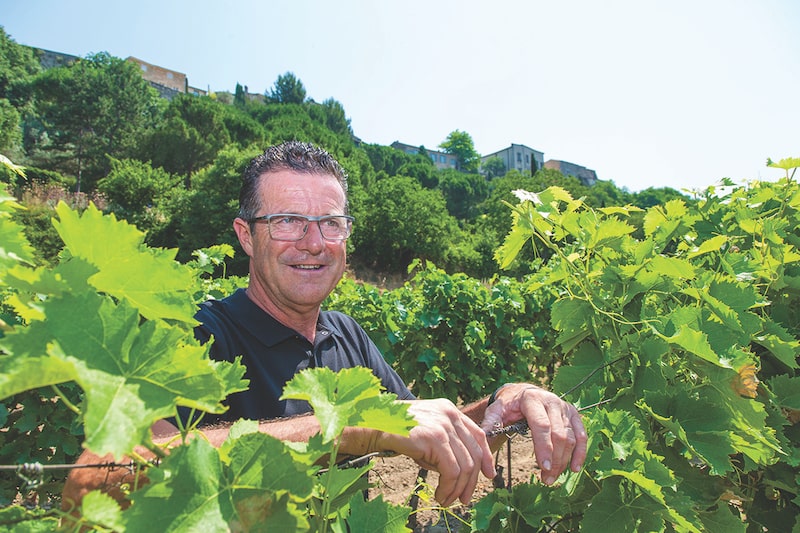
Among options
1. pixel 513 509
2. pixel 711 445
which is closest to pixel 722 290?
pixel 711 445

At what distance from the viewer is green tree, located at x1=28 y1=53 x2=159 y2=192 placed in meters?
A: 42.1

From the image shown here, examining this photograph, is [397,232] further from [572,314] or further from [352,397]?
[352,397]

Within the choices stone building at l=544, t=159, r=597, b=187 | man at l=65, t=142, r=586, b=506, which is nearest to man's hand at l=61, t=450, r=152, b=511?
man at l=65, t=142, r=586, b=506

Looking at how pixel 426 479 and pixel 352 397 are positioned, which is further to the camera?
pixel 426 479

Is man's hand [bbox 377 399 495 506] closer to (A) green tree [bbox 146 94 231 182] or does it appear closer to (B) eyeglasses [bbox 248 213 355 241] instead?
(B) eyeglasses [bbox 248 213 355 241]

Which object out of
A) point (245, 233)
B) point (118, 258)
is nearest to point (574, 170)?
point (245, 233)

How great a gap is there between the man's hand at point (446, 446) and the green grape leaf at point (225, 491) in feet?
1.53

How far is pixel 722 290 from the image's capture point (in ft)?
5.88

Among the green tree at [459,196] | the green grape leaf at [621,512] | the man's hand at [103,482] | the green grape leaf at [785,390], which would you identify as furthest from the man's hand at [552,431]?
the green tree at [459,196]

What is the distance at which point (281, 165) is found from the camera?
90.1 inches

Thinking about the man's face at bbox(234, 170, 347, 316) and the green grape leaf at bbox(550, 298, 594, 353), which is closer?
the green grape leaf at bbox(550, 298, 594, 353)

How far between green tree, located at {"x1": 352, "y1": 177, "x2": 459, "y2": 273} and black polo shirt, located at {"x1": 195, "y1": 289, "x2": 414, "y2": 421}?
34.8 m

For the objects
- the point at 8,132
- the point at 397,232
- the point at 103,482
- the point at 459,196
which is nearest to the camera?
the point at 103,482

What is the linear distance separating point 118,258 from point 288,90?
86796 millimetres
